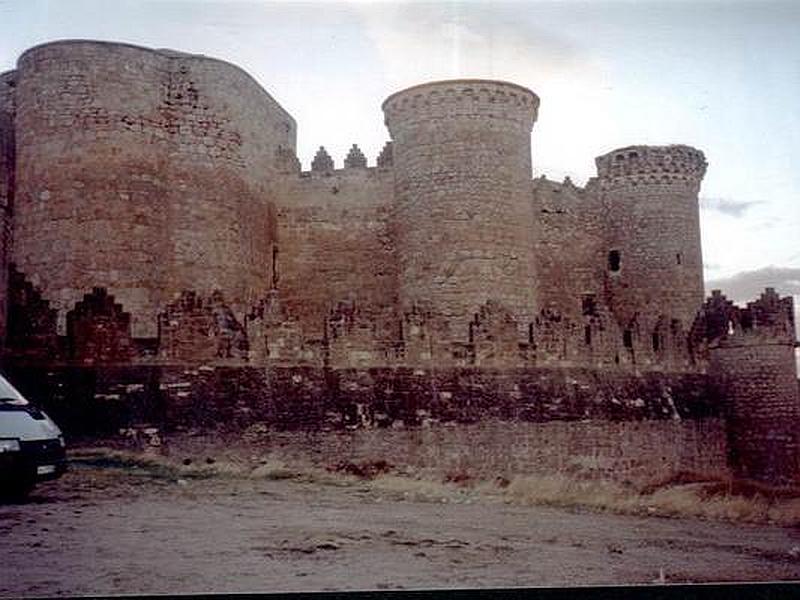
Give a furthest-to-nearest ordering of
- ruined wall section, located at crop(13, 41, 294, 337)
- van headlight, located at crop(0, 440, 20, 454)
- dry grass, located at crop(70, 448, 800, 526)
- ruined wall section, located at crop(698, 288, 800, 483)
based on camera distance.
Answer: ruined wall section, located at crop(698, 288, 800, 483)
ruined wall section, located at crop(13, 41, 294, 337)
dry grass, located at crop(70, 448, 800, 526)
van headlight, located at crop(0, 440, 20, 454)

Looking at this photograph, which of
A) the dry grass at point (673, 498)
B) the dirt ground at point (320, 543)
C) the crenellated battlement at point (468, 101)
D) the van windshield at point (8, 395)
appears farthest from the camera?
the crenellated battlement at point (468, 101)

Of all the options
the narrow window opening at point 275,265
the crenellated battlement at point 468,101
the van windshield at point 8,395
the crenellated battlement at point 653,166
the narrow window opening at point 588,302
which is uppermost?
the crenellated battlement at point 468,101

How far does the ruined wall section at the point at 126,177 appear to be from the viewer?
10539 mm

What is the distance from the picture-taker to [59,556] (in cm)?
530

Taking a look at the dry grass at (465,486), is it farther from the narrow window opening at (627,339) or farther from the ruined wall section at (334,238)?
the ruined wall section at (334,238)

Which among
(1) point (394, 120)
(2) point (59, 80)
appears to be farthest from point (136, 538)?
(1) point (394, 120)

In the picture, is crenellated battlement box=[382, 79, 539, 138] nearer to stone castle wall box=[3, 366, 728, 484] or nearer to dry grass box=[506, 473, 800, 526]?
stone castle wall box=[3, 366, 728, 484]

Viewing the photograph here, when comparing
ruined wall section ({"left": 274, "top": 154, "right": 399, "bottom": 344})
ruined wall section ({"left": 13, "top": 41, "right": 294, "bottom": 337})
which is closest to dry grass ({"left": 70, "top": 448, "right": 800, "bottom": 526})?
ruined wall section ({"left": 13, "top": 41, "right": 294, "bottom": 337})

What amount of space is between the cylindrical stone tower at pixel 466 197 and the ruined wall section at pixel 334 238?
0.80 m

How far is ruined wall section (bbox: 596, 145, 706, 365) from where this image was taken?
14.5 meters

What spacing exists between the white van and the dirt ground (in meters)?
0.15

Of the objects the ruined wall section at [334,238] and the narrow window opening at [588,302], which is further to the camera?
the narrow window opening at [588,302]

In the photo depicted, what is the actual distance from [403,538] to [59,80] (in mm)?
7144

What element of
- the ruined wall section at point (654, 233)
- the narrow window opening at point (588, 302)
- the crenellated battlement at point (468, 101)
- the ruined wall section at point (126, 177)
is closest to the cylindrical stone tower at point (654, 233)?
the ruined wall section at point (654, 233)
